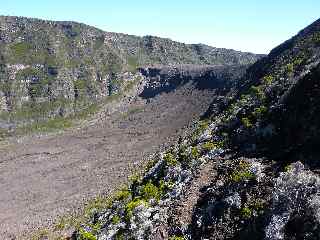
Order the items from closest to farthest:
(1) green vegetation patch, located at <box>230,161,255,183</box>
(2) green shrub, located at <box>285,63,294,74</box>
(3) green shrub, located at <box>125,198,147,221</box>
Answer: (1) green vegetation patch, located at <box>230,161,255,183</box> < (3) green shrub, located at <box>125,198,147,221</box> < (2) green shrub, located at <box>285,63,294,74</box>

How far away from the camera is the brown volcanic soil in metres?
92.8

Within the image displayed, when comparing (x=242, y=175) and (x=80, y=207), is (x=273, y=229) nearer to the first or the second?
(x=242, y=175)

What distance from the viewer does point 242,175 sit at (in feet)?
111

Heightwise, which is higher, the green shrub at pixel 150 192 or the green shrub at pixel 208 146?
the green shrub at pixel 208 146

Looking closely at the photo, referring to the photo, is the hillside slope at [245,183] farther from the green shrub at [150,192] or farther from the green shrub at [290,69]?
the green shrub at [290,69]

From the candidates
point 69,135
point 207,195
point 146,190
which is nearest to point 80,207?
point 146,190

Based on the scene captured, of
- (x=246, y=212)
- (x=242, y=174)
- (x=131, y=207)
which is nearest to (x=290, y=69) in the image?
(x=242, y=174)

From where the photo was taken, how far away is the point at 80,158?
440 ft

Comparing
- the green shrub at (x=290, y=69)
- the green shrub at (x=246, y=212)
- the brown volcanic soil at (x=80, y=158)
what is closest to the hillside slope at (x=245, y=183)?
the green shrub at (x=246, y=212)

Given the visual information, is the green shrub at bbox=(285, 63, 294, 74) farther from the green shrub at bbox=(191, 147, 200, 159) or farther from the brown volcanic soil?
the brown volcanic soil

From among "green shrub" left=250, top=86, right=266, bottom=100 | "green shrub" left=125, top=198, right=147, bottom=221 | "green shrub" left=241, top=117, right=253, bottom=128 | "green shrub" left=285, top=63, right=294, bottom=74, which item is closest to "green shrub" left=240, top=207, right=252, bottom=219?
"green shrub" left=125, top=198, right=147, bottom=221

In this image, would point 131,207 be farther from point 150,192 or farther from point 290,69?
point 290,69

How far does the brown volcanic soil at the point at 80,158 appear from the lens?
92.8 m

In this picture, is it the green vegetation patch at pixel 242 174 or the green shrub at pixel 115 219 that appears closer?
the green vegetation patch at pixel 242 174
